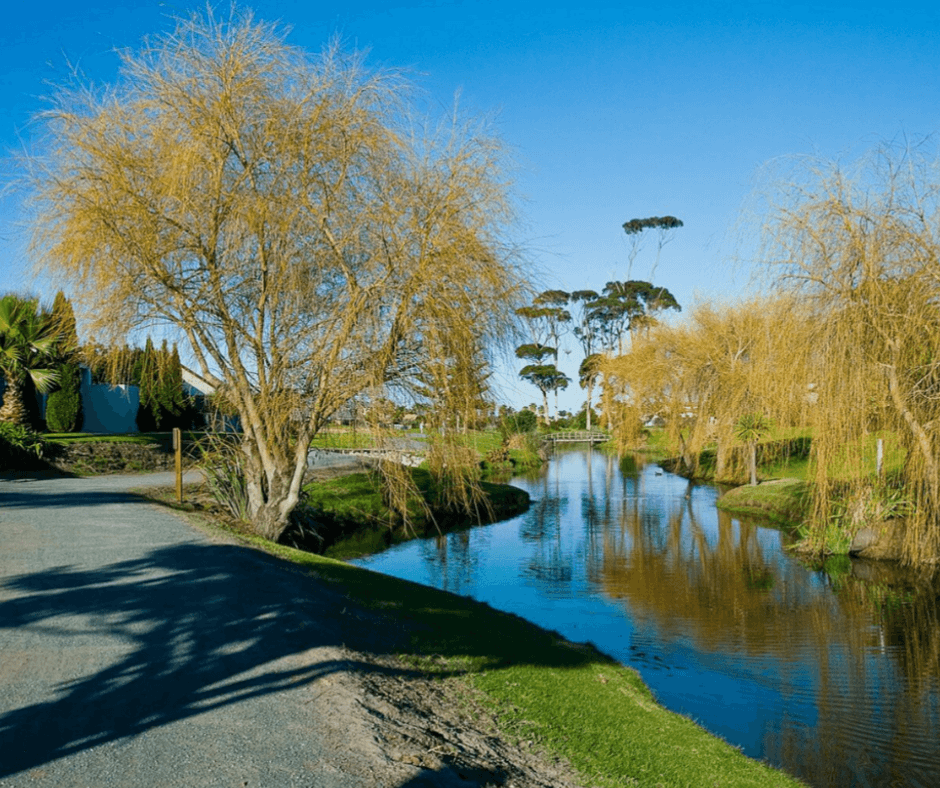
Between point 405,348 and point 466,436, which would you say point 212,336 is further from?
point 466,436

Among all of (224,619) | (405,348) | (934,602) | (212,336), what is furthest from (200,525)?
(934,602)

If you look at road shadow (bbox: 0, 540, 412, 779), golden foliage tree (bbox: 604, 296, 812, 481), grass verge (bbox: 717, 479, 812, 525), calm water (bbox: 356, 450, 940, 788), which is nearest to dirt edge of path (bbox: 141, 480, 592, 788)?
road shadow (bbox: 0, 540, 412, 779)

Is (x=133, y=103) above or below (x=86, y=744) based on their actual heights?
above

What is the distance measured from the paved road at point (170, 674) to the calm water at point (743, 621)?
15.8 feet

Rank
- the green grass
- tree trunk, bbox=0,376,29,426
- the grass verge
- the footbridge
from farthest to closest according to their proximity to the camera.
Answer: the footbridge, the green grass, tree trunk, bbox=0,376,29,426, the grass verge

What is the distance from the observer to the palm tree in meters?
26.8

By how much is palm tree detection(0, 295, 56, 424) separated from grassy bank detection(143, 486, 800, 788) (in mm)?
18912

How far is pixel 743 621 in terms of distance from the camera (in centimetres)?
1446

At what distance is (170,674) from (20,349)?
77.2ft

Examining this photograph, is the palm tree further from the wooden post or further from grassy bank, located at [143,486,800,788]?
grassy bank, located at [143,486,800,788]

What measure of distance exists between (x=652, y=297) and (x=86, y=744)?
73.0m

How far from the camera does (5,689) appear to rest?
6.27 metres

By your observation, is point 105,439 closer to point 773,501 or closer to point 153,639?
point 773,501

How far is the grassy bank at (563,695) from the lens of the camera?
6.97 metres
